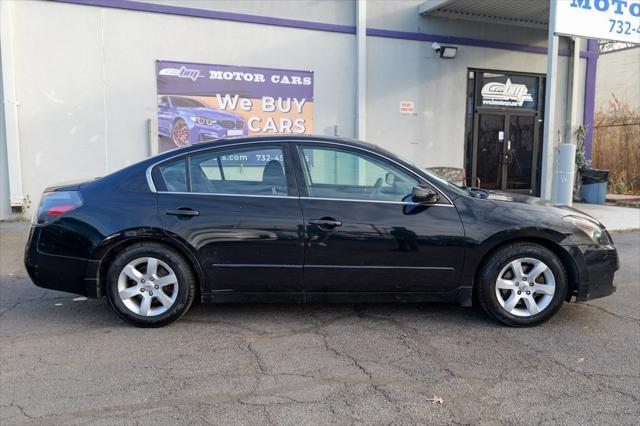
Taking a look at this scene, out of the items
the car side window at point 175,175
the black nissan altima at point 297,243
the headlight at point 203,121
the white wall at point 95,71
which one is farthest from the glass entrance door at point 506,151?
the car side window at point 175,175

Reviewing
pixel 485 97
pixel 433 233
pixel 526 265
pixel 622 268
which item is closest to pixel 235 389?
pixel 433 233

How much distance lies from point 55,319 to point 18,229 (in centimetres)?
483

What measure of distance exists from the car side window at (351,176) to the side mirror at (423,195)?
0.09 m

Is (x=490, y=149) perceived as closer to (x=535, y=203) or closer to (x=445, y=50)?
(x=445, y=50)

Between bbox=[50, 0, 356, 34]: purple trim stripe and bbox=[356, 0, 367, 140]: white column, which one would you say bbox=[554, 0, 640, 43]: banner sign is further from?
bbox=[50, 0, 356, 34]: purple trim stripe

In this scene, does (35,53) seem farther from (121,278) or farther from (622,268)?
(622,268)

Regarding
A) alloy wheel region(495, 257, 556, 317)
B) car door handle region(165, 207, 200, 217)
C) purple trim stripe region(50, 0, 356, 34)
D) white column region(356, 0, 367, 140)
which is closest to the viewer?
car door handle region(165, 207, 200, 217)

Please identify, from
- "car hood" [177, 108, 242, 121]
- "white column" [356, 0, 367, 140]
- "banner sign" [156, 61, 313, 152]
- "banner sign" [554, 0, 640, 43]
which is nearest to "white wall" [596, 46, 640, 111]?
"banner sign" [554, 0, 640, 43]

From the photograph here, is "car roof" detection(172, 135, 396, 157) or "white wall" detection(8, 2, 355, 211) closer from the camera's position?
"car roof" detection(172, 135, 396, 157)

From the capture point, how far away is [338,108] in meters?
10.9

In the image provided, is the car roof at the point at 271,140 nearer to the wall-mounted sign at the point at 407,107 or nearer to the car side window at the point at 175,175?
the car side window at the point at 175,175

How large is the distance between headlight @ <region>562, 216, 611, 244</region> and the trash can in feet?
32.0

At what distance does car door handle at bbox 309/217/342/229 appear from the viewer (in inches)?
163

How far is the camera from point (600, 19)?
9562mm
